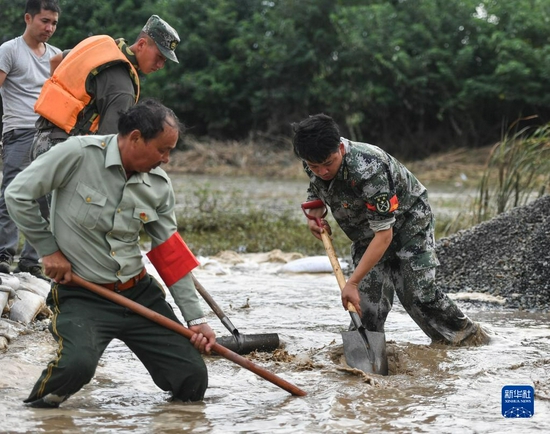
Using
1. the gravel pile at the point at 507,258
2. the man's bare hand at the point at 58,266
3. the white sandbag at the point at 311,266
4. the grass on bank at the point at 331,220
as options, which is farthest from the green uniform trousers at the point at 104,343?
the grass on bank at the point at 331,220

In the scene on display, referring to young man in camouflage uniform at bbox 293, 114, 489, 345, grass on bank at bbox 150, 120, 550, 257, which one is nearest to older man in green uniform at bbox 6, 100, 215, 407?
young man in camouflage uniform at bbox 293, 114, 489, 345

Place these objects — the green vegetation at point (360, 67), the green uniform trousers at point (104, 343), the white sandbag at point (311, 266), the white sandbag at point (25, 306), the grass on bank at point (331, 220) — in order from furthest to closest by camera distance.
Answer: the green vegetation at point (360, 67), the grass on bank at point (331, 220), the white sandbag at point (311, 266), the white sandbag at point (25, 306), the green uniform trousers at point (104, 343)

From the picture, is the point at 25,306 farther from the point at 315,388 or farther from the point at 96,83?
the point at 315,388

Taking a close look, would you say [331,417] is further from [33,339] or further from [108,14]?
[108,14]

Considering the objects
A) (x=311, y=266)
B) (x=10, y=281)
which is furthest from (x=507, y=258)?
(x=10, y=281)

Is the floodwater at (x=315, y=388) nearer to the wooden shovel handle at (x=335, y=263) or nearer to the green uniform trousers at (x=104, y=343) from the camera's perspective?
the green uniform trousers at (x=104, y=343)

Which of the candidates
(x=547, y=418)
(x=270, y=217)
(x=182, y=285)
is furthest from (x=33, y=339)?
(x=270, y=217)

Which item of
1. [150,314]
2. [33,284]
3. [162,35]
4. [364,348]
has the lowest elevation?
[364,348]

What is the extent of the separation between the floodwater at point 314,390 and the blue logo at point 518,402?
1.6 inches

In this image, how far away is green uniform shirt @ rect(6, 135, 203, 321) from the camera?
3.68 m

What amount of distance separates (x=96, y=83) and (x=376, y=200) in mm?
1805

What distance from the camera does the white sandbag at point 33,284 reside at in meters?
5.87

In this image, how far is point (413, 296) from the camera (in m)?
5.03

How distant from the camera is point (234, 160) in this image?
864 inches
